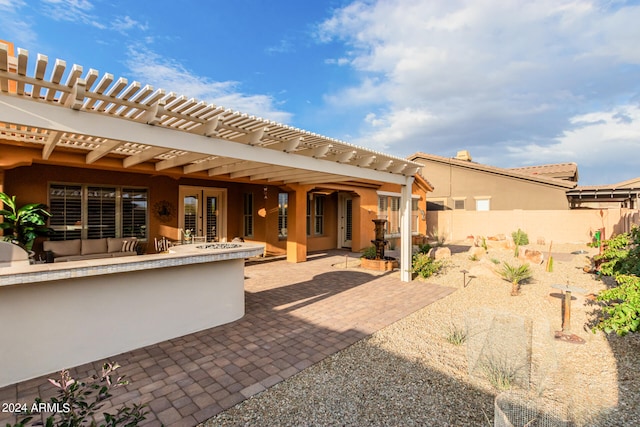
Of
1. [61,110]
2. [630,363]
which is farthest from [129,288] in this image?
[630,363]

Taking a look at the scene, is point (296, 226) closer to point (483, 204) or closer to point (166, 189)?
point (166, 189)

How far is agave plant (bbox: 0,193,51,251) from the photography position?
21.4ft

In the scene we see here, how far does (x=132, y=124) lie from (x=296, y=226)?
7.65 metres

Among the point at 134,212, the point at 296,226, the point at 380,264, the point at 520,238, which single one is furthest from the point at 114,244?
the point at 520,238

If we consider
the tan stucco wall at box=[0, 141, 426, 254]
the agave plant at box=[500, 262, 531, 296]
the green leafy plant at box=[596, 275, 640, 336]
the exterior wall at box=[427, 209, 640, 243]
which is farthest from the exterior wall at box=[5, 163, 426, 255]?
the green leafy plant at box=[596, 275, 640, 336]

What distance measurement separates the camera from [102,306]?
3.92 metres

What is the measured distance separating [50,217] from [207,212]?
Result: 4526 mm

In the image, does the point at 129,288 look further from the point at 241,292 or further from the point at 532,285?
the point at 532,285

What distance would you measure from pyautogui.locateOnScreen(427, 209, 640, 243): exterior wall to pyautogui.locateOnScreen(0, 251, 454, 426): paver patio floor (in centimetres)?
1215

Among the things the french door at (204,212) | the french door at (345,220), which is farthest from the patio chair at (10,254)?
the french door at (345,220)

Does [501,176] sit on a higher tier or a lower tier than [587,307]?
higher

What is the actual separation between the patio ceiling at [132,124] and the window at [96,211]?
2496 mm

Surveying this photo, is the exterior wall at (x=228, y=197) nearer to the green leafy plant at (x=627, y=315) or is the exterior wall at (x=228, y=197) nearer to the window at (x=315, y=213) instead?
the window at (x=315, y=213)

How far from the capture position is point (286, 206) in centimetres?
1246
